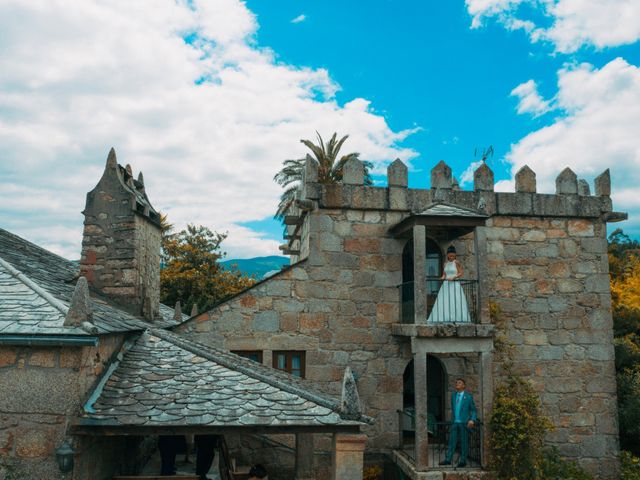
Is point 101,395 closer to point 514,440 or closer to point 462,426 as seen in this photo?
point 462,426

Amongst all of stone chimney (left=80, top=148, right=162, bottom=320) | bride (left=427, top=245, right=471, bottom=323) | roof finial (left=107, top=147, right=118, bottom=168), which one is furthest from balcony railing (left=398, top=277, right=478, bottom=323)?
roof finial (left=107, top=147, right=118, bottom=168)

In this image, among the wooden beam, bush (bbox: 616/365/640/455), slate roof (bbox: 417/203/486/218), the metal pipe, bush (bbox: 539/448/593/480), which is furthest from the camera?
bush (bbox: 616/365/640/455)

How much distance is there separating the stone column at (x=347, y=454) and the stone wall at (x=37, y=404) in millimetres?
2864

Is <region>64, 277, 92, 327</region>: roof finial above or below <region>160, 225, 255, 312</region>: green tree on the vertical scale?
below

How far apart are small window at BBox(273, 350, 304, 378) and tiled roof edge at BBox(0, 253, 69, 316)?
200 inches

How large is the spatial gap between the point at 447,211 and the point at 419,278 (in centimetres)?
140

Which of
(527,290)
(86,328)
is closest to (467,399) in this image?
(527,290)

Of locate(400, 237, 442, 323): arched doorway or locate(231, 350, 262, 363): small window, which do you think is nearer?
locate(231, 350, 262, 363): small window

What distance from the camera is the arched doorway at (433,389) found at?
11.3 metres

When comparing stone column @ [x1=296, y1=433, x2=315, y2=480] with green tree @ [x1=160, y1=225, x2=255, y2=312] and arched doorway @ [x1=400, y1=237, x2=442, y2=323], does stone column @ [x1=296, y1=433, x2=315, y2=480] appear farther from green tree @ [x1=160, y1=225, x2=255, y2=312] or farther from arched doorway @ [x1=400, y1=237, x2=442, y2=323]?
green tree @ [x1=160, y1=225, x2=255, y2=312]

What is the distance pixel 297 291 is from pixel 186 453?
12.6 feet

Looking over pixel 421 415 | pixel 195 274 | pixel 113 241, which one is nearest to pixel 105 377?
pixel 113 241

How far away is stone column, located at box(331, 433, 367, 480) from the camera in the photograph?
Answer: 6.25 meters

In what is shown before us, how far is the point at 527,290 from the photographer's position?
456 inches
